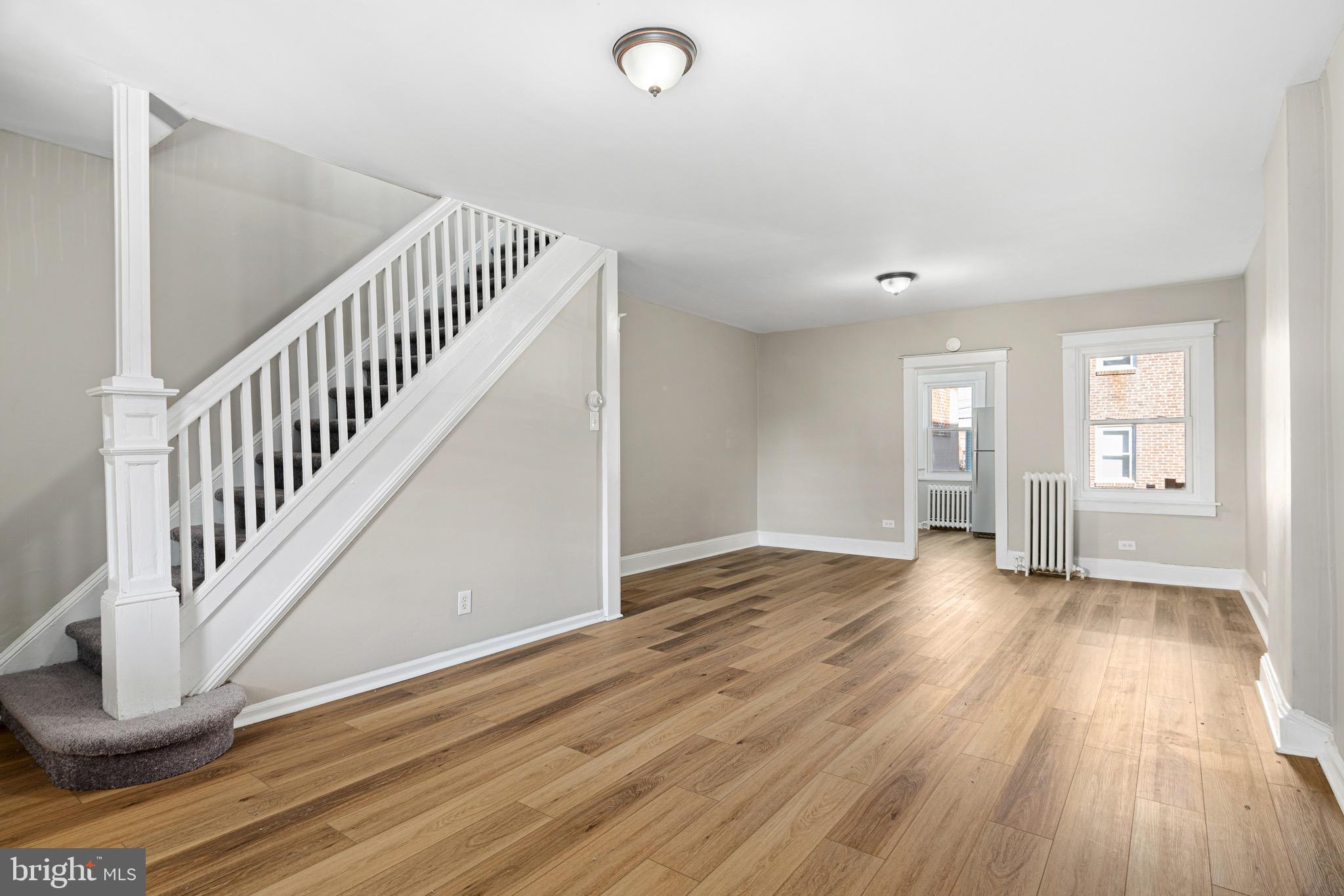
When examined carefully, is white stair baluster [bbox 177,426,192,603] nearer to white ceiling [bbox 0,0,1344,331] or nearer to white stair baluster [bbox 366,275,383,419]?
white stair baluster [bbox 366,275,383,419]

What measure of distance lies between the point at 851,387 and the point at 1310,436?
4829 mm

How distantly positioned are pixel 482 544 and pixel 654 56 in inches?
102

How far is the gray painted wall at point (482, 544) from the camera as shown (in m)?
3.07

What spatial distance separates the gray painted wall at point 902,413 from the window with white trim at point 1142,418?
8cm

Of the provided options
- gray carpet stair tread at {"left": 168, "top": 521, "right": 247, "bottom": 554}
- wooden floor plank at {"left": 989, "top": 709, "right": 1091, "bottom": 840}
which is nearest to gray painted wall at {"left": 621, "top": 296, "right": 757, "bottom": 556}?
gray carpet stair tread at {"left": 168, "top": 521, "right": 247, "bottom": 554}

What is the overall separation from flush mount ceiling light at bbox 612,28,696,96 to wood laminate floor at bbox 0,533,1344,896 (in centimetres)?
243

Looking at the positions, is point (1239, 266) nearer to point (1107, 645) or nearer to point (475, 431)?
point (1107, 645)

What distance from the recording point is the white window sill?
216 inches

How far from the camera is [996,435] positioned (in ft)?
20.6

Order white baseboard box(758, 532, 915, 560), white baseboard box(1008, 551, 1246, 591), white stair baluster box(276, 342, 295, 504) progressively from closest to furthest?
white stair baluster box(276, 342, 295, 504) < white baseboard box(1008, 551, 1246, 591) < white baseboard box(758, 532, 915, 560)

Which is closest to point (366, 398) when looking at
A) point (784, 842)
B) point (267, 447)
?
point (267, 447)

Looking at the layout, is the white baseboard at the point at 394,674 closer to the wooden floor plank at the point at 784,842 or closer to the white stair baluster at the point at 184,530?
the white stair baluster at the point at 184,530

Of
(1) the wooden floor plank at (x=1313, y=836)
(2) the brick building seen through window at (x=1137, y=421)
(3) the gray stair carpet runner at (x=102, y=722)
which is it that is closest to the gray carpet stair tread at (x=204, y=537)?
(3) the gray stair carpet runner at (x=102, y=722)

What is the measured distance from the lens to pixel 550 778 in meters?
2.33
